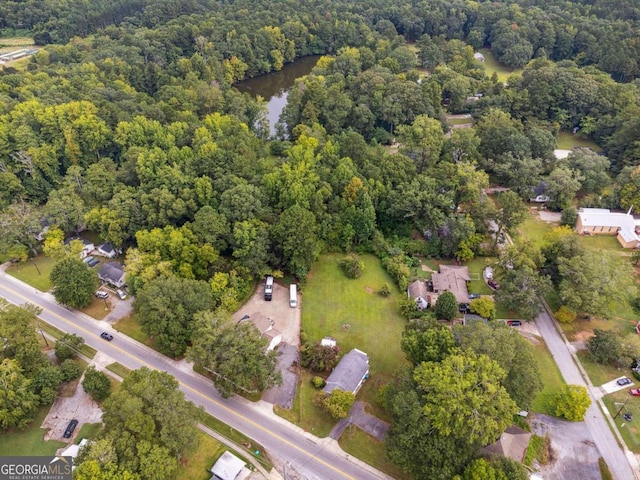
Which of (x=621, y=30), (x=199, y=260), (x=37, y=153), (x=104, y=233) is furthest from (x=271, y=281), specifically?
(x=621, y=30)

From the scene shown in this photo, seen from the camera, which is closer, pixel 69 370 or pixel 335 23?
pixel 69 370

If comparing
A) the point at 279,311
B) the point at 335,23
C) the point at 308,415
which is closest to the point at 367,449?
the point at 308,415

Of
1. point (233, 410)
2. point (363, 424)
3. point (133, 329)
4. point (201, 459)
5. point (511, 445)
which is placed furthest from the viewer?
point (133, 329)

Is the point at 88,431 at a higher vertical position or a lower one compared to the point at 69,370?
lower

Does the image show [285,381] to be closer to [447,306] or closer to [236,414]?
[236,414]

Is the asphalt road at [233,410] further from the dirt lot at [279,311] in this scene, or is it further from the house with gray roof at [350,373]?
the dirt lot at [279,311]
